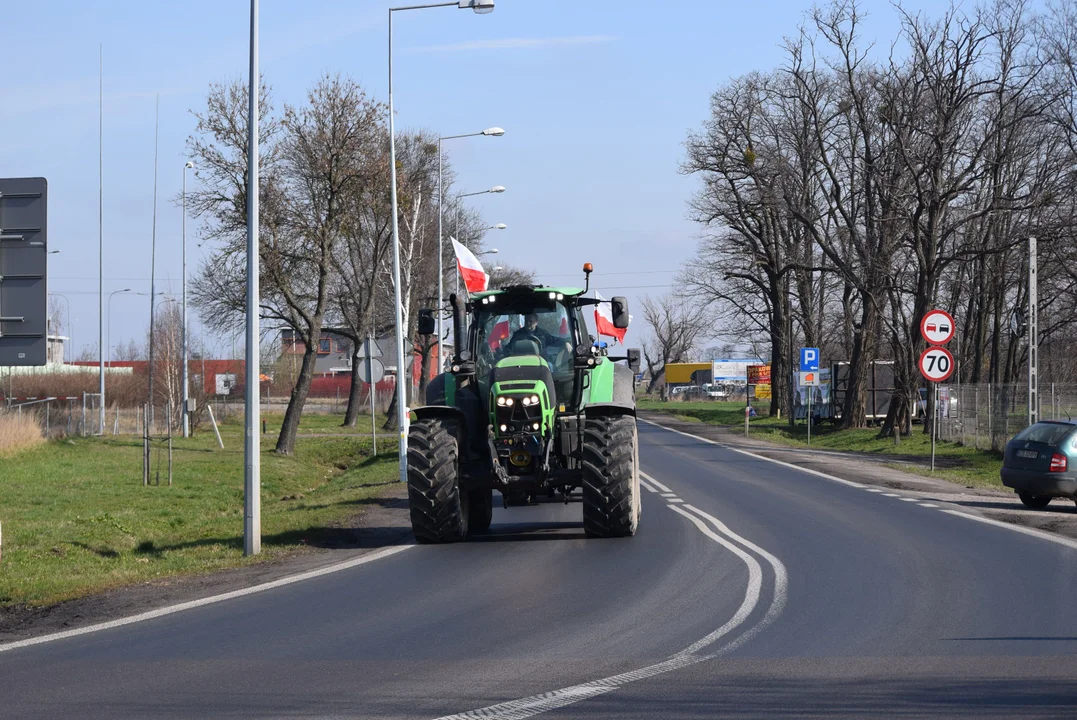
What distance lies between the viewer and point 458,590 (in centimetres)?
1073

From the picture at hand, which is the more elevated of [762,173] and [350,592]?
[762,173]

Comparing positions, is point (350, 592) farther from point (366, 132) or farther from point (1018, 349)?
point (1018, 349)

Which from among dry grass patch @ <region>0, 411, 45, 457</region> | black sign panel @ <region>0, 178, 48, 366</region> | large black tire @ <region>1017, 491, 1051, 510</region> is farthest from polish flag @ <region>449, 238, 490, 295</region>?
dry grass patch @ <region>0, 411, 45, 457</region>

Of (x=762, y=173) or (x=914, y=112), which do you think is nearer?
(x=914, y=112)

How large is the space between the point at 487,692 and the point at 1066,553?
8.25 metres

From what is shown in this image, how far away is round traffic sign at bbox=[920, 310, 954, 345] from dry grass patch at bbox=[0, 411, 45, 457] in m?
22.3

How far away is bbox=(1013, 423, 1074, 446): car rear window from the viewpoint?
1861 cm

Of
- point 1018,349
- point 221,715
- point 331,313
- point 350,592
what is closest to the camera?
point 221,715

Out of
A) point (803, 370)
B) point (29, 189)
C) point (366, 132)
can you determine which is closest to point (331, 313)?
point (366, 132)

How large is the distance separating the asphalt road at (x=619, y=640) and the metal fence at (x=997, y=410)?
19.6 metres

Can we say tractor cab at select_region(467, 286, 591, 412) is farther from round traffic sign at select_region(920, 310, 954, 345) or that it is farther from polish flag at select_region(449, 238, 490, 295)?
round traffic sign at select_region(920, 310, 954, 345)

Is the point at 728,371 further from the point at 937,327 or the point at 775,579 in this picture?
the point at 775,579

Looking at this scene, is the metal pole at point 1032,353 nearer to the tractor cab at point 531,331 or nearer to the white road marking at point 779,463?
the white road marking at point 779,463

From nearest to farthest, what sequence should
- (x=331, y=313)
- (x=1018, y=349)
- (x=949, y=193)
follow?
(x=949, y=193) → (x=331, y=313) → (x=1018, y=349)
